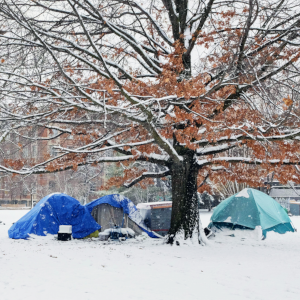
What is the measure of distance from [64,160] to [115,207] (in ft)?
11.8

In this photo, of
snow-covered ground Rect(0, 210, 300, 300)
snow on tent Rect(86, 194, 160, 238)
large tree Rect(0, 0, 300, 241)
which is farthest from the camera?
snow on tent Rect(86, 194, 160, 238)


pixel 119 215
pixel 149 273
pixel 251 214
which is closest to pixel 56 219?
pixel 119 215

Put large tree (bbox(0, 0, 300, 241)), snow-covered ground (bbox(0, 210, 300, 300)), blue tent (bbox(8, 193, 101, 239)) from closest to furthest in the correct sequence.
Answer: snow-covered ground (bbox(0, 210, 300, 300))
large tree (bbox(0, 0, 300, 241))
blue tent (bbox(8, 193, 101, 239))

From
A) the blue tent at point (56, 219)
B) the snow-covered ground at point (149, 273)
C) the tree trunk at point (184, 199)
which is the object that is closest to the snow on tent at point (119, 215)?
the blue tent at point (56, 219)

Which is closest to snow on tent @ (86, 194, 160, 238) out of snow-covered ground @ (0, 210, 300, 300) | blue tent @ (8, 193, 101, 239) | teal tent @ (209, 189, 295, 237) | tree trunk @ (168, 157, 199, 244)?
blue tent @ (8, 193, 101, 239)

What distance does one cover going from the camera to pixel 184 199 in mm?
10430

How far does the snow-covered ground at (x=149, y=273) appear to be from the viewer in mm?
4971

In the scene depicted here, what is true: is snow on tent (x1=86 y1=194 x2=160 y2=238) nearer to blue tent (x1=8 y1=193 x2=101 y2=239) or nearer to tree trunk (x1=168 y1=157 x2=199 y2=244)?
blue tent (x1=8 y1=193 x2=101 y2=239)

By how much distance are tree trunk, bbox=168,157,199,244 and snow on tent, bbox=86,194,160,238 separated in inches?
111

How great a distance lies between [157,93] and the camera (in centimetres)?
880

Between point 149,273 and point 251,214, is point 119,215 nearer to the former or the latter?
point 251,214

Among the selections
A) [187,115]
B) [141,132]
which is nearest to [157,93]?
[187,115]

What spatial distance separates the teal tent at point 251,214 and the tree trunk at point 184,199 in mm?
3499

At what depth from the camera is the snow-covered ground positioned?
4.97 metres
